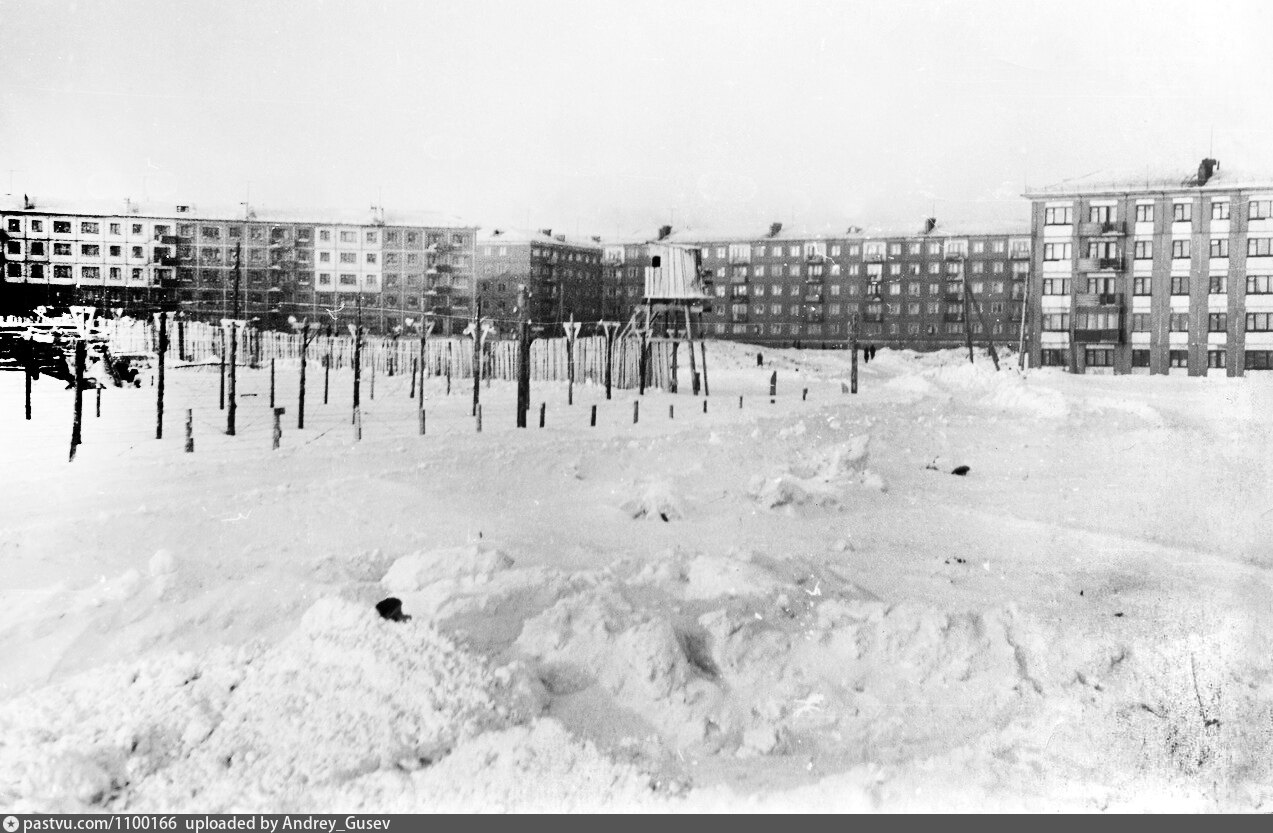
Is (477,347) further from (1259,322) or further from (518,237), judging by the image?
(1259,322)

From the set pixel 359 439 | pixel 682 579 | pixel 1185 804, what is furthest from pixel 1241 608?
pixel 359 439

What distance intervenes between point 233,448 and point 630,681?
288cm

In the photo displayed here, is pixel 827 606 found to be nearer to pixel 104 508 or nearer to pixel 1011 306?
pixel 104 508

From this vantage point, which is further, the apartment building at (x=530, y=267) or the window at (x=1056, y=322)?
the window at (x=1056, y=322)

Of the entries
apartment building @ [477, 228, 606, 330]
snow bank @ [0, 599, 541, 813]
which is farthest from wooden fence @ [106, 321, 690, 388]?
snow bank @ [0, 599, 541, 813]

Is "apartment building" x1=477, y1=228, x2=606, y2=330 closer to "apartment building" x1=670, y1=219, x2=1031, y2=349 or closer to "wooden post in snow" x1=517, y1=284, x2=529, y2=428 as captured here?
"wooden post in snow" x1=517, y1=284, x2=529, y2=428

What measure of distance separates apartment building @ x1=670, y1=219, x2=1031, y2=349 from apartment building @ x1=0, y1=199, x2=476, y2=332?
351cm

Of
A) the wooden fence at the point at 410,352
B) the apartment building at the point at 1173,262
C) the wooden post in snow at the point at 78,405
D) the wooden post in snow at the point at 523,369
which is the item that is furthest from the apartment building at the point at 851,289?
the wooden post in snow at the point at 78,405

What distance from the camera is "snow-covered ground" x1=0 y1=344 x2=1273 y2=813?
3037 millimetres

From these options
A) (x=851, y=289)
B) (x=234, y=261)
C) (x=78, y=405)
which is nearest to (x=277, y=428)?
(x=78, y=405)

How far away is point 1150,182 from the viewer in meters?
5.20

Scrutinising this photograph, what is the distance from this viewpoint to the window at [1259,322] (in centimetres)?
520

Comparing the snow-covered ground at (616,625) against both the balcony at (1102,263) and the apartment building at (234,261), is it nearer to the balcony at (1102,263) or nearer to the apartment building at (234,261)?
the apartment building at (234,261)

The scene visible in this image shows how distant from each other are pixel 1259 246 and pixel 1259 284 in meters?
0.25
